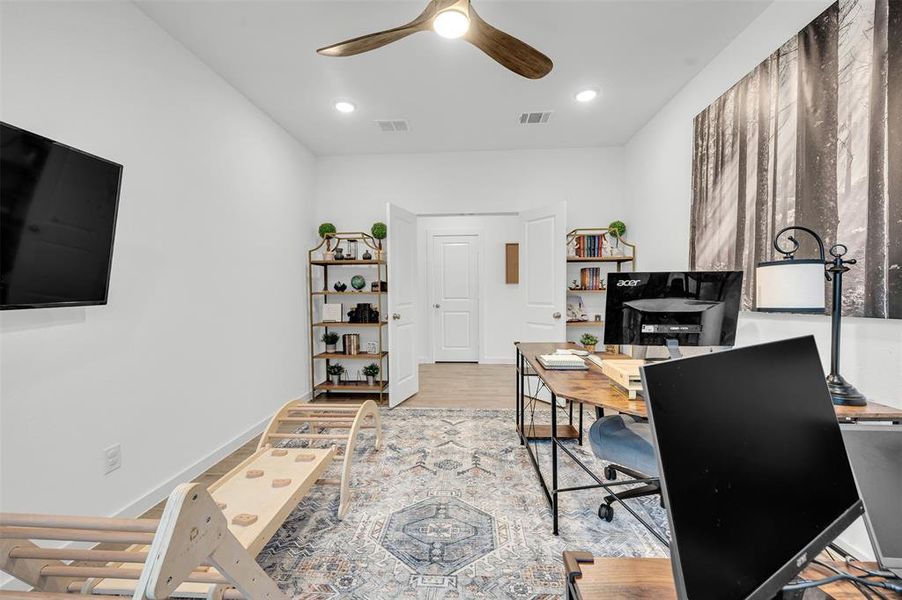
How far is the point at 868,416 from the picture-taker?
4.21ft

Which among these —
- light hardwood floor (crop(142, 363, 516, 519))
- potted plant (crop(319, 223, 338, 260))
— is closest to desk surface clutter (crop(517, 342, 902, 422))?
light hardwood floor (crop(142, 363, 516, 519))

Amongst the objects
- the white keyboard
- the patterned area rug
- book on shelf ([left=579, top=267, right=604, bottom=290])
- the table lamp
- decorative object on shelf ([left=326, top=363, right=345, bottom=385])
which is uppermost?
book on shelf ([left=579, top=267, right=604, bottom=290])

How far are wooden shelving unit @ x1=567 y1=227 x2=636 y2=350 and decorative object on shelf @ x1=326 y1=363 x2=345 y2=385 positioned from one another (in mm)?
2578

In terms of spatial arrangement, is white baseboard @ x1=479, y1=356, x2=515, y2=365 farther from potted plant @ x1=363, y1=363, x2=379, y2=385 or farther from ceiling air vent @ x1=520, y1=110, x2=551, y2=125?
ceiling air vent @ x1=520, y1=110, x2=551, y2=125

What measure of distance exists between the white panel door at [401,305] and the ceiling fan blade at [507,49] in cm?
194

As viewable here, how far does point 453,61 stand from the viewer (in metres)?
2.55

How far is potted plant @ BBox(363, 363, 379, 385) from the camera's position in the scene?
13.3ft

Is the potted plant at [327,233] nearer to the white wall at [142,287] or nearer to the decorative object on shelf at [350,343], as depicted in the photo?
the white wall at [142,287]

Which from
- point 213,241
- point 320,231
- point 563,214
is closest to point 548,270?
point 563,214

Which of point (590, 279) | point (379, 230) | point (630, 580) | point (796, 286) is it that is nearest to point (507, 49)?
point (796, 286)

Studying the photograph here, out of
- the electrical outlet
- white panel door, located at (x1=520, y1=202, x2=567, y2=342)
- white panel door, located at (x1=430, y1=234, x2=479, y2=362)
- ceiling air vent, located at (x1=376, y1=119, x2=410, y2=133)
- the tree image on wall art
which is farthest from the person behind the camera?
white panel door, located at (x1=430, y1=234, x2=479, y2=362)

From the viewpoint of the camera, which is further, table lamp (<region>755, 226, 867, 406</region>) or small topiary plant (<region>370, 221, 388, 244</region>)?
small topiary plant (<region>370, 221, 388, 244</region>)

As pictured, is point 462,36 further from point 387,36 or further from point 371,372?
point 371,372

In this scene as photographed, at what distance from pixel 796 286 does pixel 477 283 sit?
4.58 meters
